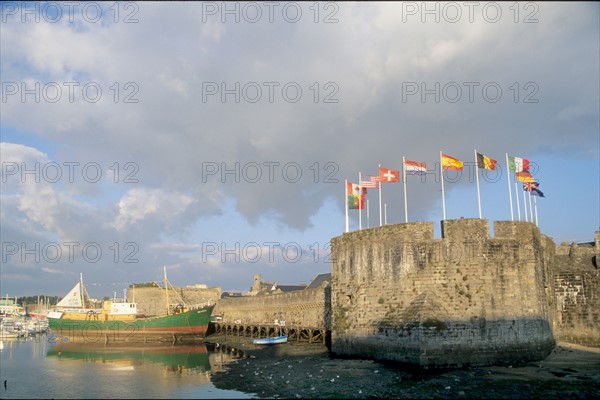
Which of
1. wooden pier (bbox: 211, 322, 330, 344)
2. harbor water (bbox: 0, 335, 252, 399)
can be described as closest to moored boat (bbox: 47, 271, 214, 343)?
wooden pier (bbox: 211, 322, 330, 344)

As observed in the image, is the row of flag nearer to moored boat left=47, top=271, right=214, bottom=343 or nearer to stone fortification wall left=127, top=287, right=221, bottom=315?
moored boat left=47, top=271, right=214, bottom=343

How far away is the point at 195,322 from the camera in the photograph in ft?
148

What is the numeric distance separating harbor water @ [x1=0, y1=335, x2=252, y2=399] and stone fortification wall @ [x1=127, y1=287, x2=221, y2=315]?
2508 centimetres

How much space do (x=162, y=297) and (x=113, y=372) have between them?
40248 mm

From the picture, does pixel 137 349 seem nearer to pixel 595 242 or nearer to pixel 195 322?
pixel 195 322

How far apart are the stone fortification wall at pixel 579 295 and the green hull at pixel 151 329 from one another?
98.4ft

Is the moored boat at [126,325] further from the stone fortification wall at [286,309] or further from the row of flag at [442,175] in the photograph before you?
the row of flag at [442,175]

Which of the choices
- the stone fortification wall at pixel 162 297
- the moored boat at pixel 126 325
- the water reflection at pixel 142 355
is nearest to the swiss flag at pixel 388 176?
the water reflection at pixel 142 355

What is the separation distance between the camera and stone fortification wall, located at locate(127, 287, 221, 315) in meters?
64.8

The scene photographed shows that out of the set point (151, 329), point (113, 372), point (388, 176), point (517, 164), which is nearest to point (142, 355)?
point (113, 372)

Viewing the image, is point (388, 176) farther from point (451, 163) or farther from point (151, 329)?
point (151, 329)

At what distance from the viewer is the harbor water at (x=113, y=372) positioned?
1955cm

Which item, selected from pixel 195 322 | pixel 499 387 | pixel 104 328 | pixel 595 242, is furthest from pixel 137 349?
pixel 595 242

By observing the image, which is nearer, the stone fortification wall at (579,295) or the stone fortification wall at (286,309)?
the stone fortification wall at (579,295)
